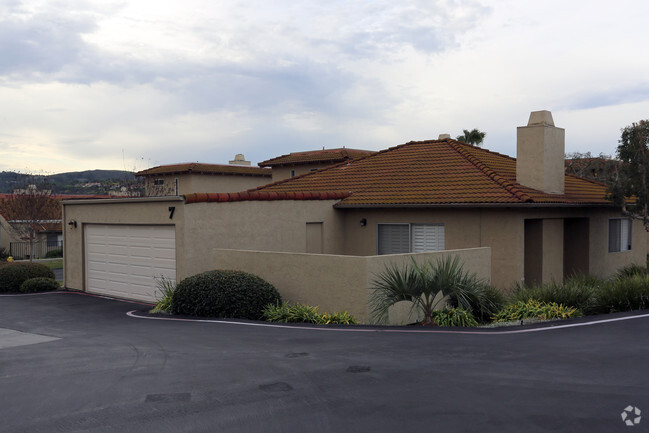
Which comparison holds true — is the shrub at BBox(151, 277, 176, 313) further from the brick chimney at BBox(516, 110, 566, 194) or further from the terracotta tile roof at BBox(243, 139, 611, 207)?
the brick chimney at BBox(516, 110, 566, 194)

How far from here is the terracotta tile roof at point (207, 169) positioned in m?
46.4

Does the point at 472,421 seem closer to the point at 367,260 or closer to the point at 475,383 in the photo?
the point at 475,383

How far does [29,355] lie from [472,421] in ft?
26.0

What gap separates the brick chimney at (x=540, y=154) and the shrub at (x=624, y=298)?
6474 millimetres

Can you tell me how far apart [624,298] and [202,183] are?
37.2 metres

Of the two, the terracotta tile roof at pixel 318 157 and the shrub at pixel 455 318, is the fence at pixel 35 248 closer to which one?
the terracotta tile roof at pixel 318 157

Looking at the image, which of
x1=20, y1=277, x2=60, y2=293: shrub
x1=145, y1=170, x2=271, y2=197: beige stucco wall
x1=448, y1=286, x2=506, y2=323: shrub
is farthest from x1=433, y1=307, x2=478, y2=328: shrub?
x1=145, y1=170, x2=271, y2=197: beige stucco wall

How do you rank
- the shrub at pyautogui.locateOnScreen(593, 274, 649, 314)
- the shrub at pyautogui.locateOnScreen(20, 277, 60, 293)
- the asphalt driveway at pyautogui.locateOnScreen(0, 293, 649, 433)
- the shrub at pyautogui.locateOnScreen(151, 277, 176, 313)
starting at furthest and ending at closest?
the shrub at pyautogui.locateOnScreen(20, 277, 60, 293)
the shrub at pyautogui.locateOnScreen(151, 277, 176, 313)
the shrub at pyautogui.locateOnScreen(593, 274, 649, 314)
the asphalt driveway at pyautogui.locateOnScreen(0, 293, 649, 433)

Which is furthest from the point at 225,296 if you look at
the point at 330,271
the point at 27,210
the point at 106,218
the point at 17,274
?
the point at 27,210

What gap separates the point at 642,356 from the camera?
337 inches

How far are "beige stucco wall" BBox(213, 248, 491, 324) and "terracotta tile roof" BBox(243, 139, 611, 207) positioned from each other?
8.63 feet

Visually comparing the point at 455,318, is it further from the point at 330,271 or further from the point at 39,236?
the point at 39,236

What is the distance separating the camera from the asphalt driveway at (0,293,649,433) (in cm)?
632

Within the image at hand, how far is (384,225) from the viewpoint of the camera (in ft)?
68.5
